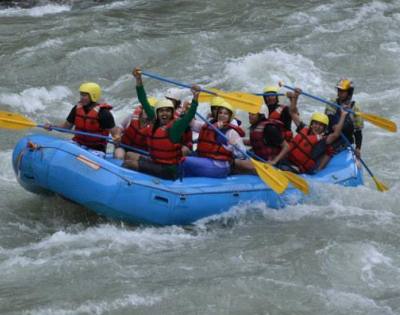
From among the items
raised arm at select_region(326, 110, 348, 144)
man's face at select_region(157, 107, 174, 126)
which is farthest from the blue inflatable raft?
raised arm at select_region(326, 110, 348, 144)

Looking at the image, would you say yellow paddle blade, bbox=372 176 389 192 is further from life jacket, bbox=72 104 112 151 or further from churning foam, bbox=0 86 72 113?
churning foam, bbox=0 86 72 113

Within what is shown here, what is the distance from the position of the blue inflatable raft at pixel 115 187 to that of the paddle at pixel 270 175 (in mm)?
282

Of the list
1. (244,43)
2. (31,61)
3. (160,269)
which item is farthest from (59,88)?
(160,269)

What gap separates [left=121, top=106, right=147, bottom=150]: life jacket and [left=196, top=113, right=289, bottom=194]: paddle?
695 millimetres

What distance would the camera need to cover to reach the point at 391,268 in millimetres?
6207

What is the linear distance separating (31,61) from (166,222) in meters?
6.82

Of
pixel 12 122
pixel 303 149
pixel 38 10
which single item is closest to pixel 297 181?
pixel 303 149

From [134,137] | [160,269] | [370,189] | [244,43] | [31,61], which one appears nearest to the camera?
[160,269]

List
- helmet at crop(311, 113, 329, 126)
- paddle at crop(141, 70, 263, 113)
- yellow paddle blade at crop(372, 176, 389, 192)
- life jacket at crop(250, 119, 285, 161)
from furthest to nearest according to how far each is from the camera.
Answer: yellow paddle blade at crop(372, 176, 389, 192) < helmet at crop(311, 113, 329, 126) < life jacket at crop(250, 119, 285, 161) < paddle at crop(141, 70, 263, 113)

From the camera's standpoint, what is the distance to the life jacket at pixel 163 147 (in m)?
6.93

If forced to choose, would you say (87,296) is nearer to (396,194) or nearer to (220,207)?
(220,207)

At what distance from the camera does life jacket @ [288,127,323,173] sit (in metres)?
7.71

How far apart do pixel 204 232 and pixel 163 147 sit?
857 millimetres

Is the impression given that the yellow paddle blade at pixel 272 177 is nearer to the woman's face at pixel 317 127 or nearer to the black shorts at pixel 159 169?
the black shorts at pixel 159 169
